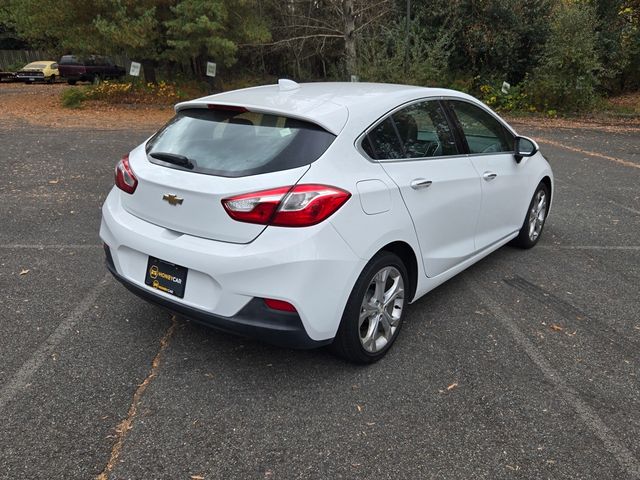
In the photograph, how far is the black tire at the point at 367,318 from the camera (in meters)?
2.93

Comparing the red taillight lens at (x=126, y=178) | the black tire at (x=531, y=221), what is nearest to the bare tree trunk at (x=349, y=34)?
the black tire at (x=531, y=221)

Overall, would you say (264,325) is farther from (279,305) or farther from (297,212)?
(297,212)

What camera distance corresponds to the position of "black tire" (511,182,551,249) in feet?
16.7

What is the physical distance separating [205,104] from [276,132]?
615 millimetres

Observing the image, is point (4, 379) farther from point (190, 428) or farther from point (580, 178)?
point (580, 178)

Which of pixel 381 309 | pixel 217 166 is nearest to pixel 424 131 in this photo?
pixel 381 309

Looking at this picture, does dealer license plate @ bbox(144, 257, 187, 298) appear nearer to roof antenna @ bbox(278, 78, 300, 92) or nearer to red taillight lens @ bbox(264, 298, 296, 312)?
red taillight lens @ bbox(264, 298, 296, 312)

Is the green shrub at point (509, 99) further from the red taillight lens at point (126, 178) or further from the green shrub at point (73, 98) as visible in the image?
the red taillight lens at point (126, 178)

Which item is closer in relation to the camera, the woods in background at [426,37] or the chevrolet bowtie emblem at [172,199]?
the chevrolet bowtie emblem at [172,199]

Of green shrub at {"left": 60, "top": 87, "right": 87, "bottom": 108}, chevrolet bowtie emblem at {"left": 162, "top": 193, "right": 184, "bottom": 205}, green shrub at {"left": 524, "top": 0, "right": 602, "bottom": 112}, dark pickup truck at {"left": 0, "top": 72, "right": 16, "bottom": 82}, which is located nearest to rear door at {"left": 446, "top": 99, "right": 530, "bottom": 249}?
chevrolet bowtie emblem at {"left": 162, "top": 193, "right": 184, "bottom": 205}

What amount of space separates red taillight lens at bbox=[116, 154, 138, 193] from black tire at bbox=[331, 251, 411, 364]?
4.81 feet

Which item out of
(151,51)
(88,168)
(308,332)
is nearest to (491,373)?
(308,332)

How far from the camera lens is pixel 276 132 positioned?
2980mm

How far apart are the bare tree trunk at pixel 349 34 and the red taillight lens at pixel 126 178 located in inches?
707
